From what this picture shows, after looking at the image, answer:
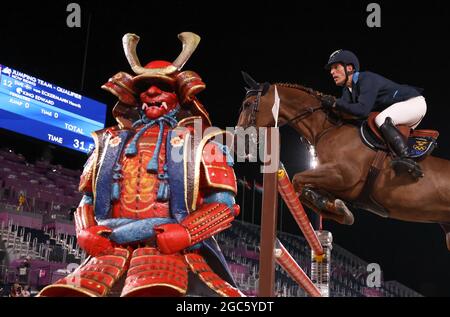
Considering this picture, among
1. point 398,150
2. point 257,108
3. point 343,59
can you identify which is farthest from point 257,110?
point 398,150

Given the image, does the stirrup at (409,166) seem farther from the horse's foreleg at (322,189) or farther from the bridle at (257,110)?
the bridle at (257,110)

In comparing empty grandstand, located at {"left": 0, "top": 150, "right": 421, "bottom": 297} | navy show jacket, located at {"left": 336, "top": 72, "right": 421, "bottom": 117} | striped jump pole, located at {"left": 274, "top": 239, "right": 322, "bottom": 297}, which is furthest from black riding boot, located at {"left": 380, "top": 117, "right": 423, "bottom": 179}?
empty grandstand, located at {"left": 0, "top": 150, "right": 421, "bottom": 297}

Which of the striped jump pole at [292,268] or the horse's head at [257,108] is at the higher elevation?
the horse's head at [257,108]

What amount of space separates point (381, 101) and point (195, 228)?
5.40 ft

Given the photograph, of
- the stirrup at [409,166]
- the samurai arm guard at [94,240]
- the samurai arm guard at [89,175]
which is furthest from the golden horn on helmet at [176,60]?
the stirrup at [409,166]

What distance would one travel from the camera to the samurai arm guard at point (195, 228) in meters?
2.75

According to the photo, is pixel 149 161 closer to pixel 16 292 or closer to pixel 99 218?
pixel 99 218

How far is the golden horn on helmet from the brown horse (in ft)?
2.43

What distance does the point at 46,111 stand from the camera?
37.3 ft

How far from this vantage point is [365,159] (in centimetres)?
363

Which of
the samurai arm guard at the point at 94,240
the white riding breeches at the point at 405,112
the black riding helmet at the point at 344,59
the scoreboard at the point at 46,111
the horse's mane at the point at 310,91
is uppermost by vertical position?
the scoreboard at the point at 46,111

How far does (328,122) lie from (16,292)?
3338 mm

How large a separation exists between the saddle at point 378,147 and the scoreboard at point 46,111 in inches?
328

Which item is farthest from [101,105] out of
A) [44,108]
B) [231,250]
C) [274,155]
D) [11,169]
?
[274,155]
